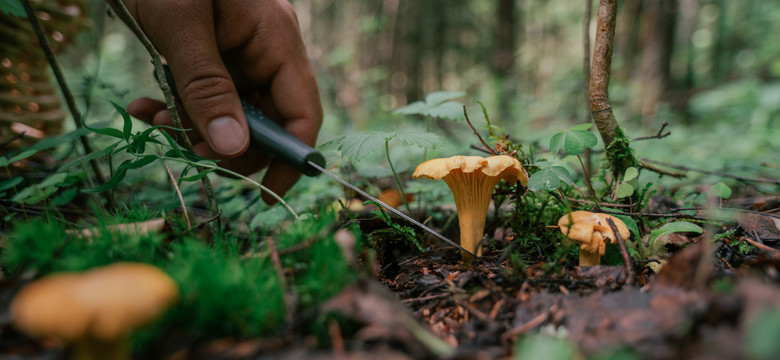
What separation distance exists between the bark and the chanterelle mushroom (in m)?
0.52

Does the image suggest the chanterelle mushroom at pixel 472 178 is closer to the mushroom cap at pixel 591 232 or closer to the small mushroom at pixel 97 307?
the mushroom cap at pixel 591 232

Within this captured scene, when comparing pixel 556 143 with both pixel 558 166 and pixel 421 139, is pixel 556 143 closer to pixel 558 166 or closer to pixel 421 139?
pixel 558 166

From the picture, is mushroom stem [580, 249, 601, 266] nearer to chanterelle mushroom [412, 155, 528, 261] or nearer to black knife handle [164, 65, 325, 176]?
chanterelle mushroom [412, 155, 528, 261]

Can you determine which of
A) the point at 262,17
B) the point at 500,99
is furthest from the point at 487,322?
the point at 500,99

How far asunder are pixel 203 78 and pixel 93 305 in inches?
61.2

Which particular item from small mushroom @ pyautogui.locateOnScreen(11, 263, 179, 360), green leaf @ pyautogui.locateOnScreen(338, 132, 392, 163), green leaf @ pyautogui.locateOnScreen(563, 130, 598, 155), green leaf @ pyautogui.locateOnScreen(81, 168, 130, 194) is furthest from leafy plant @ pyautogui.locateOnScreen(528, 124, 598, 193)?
green leaf @ pyautogui.locateOnScreen(81, 168, 130, 194)

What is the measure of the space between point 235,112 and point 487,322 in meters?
1.65

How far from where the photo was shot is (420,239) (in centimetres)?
179

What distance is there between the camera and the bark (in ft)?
5.22

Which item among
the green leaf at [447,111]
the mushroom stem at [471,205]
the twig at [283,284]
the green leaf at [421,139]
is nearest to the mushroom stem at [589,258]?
the mushroom stem at [471,205]

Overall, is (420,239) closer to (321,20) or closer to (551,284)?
(551,284)

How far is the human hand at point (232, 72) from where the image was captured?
6.12 feet

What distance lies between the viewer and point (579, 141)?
156 centimetres

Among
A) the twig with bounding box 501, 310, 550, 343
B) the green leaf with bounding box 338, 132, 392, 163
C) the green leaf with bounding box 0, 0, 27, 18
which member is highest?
the green leaf with bounding box 0, 0, 27, 18
